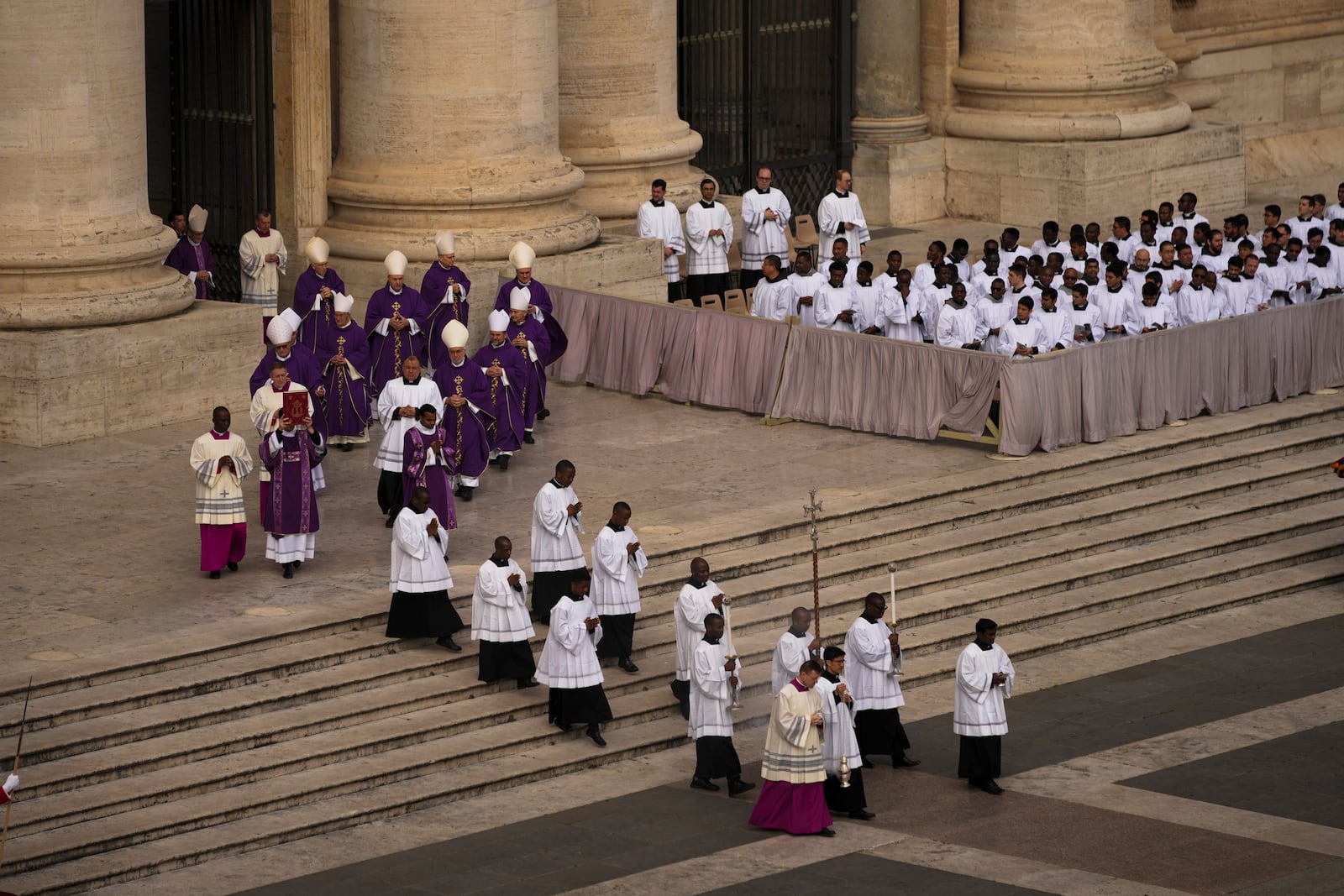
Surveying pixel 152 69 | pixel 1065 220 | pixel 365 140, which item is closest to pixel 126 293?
pixel 365 140

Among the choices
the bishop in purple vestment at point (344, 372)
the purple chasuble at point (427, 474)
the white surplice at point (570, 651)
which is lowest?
the white surplice at point (570, 651)

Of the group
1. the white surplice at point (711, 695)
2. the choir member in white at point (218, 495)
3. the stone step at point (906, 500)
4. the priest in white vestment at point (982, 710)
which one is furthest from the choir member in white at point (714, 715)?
the choir member in white at point (218, 495)

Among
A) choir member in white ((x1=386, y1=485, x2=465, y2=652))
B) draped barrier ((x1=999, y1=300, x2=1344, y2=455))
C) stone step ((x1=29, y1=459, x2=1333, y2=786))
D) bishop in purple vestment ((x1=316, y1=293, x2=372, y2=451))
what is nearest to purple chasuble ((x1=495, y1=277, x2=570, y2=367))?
bishop in purple vestment ((x1=316, y1=293, x2=372, y2=451))

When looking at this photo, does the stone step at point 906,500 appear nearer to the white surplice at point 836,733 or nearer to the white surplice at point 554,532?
the white surplice at point 554,532

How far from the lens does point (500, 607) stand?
18.9 metres

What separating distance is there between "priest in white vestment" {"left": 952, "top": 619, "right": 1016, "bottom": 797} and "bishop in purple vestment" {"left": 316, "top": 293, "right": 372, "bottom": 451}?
735cm

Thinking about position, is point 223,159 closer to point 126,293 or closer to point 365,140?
point 365,140

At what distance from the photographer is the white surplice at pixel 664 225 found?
28328 millimetres

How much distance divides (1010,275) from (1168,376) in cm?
174

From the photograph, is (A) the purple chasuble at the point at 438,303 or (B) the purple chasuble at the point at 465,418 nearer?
(B) the purple chasuble at the point at 465,418

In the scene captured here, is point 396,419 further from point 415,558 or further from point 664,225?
point 664,225

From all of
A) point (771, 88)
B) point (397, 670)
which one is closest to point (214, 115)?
point (771, 88)

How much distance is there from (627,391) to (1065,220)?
340 inches

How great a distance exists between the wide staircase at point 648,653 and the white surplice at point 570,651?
442mm
